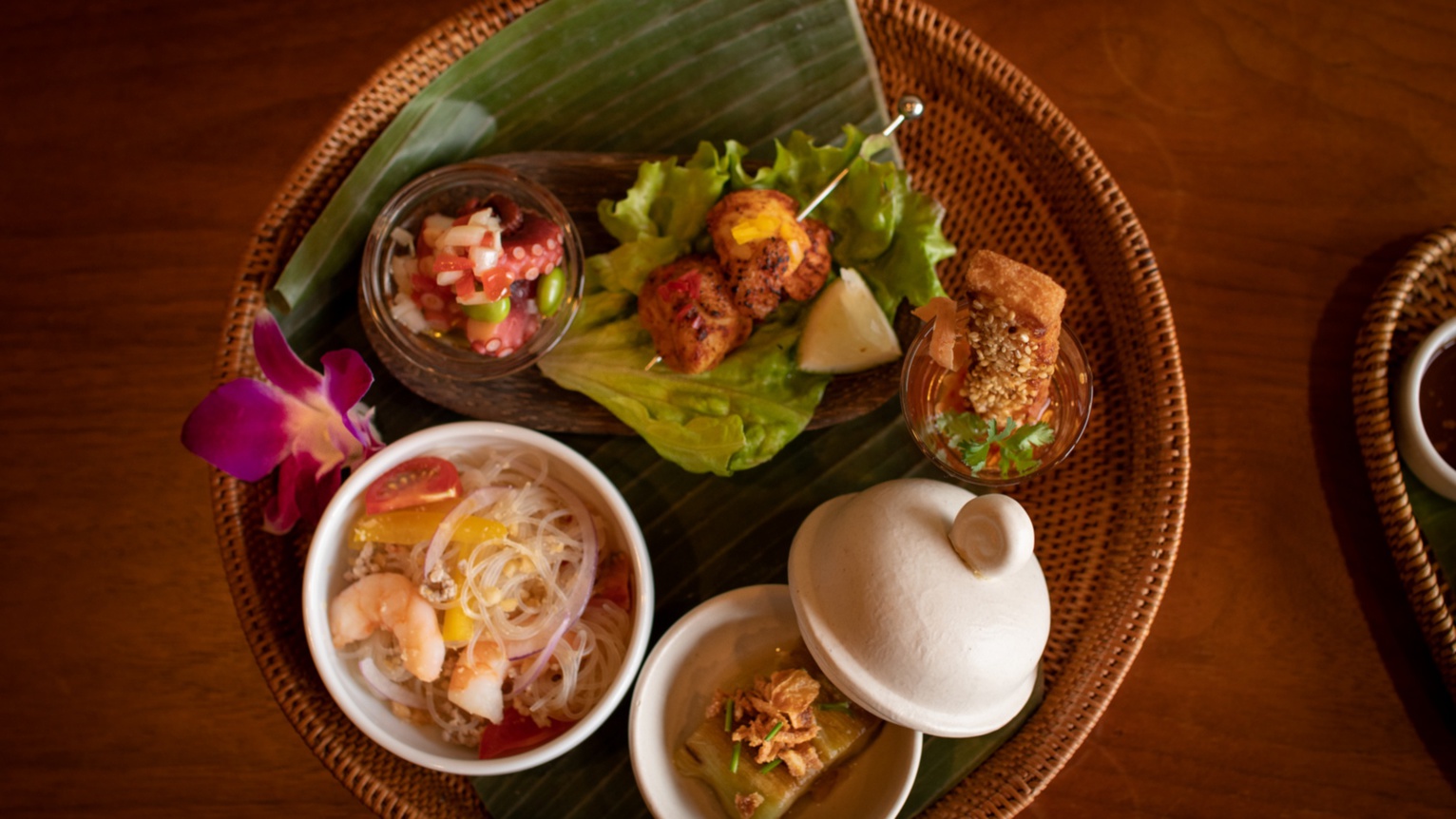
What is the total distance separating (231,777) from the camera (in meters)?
2.79

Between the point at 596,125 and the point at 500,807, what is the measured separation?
2.08m

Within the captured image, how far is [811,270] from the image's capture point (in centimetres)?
243

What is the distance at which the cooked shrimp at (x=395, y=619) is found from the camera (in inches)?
85.0

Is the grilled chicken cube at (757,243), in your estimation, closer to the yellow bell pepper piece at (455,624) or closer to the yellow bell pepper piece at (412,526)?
the yellow bell pepper piece at (412,526)

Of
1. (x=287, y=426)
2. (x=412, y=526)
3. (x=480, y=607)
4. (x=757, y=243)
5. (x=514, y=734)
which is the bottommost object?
(x=514, y=734)

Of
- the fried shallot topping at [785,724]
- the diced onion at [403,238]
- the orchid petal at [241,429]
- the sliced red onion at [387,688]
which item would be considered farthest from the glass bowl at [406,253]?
the fried shallot topping at [785,724]

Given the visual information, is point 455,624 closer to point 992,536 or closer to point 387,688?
point 387,688

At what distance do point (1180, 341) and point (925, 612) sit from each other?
1.57m

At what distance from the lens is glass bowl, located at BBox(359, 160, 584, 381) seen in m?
2.40

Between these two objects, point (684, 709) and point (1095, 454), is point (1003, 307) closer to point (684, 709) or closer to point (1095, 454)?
point (1095, 454)

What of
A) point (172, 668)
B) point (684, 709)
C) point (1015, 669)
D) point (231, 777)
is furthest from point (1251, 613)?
point (172, 668)

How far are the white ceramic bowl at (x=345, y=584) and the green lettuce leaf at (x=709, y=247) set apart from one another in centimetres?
27

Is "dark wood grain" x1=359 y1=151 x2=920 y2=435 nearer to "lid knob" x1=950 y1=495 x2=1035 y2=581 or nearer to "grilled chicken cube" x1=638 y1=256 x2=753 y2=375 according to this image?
"grilled chicken cube" x1=638 y1=256 x2=753 y2=375

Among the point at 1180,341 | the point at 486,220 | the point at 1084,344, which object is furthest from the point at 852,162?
the point at 1180,341
